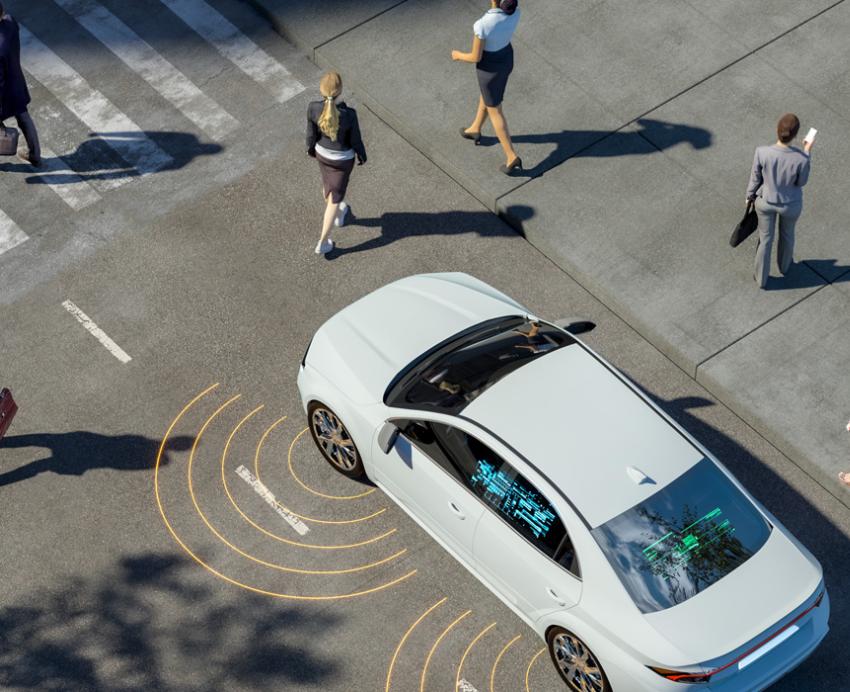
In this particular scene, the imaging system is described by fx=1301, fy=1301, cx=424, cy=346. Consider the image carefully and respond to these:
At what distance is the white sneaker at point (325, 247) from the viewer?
12778 millimetres

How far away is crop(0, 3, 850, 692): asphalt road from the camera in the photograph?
33.0 ft

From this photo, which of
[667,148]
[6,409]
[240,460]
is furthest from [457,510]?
[667,148]

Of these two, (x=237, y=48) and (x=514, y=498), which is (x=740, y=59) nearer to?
(x=237, y=48)

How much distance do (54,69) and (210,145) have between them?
228 centimetres

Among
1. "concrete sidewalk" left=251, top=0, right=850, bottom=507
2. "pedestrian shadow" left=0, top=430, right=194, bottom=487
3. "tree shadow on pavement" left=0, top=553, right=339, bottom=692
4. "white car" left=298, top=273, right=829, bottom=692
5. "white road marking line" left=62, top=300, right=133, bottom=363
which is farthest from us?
"white road marking line" left=62, top=300, right=133, bottom=363

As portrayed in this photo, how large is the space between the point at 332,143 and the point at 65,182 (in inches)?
129

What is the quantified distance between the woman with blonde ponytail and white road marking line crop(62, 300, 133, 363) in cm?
217

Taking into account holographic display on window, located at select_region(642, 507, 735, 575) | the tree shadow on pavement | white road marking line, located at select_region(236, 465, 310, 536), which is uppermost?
holographic display on window, located at select_region(642, 507, 735, 575)

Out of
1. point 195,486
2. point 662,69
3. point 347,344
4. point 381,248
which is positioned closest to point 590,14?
point 662,69

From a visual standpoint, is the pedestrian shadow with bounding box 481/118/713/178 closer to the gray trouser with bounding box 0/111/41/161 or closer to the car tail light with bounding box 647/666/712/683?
the gray trouser with bounding box 0/111/41/161

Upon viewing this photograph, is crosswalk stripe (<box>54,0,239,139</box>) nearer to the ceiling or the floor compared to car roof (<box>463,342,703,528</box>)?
nearer to the floor

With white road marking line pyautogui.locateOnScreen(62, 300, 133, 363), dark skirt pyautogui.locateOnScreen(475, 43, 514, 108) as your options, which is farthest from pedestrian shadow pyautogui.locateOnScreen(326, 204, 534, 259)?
white road marking line pyautogui.locateOnScreen(62, 300, 133, 363)

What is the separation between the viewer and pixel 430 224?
1316 centimetres

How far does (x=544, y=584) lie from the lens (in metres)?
9.34
